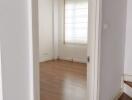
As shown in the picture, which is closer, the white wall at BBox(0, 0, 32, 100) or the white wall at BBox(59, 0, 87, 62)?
the white wall at BBox(0, 0, 32, 100)

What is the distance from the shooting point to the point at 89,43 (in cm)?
199

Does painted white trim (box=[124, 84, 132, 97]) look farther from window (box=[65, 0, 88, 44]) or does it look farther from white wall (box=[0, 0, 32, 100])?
window (box=[65, 0, 88, 44])

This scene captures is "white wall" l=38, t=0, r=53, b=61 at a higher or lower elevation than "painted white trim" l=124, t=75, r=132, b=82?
higher

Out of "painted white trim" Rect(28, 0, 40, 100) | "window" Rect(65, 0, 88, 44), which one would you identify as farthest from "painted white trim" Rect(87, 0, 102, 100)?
"window" Rect(65, 0, 88, 44)

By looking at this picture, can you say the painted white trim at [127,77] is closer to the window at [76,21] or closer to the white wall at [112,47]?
the white wall at [112,47]

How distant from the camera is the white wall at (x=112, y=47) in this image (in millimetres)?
2217

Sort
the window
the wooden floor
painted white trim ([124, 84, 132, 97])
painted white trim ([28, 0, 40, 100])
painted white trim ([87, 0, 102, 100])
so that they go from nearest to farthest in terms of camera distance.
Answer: painted white trim ([28, 0, 40, 100]) < painted white trim ([87, 0, 102, 100]) < painted white trim ([124, 84, 132, 97]) < the wooden floor < the window

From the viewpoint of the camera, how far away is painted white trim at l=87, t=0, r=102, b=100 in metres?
1.92

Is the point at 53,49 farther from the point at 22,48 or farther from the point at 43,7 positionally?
the point at 22,48

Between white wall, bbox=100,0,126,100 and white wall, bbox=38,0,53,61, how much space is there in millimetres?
3555

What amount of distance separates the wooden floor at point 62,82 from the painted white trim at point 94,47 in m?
1.29

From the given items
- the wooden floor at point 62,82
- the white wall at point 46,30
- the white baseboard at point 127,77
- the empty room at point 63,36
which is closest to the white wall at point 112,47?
the white baseboard at point 127,77

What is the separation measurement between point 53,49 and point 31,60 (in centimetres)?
552

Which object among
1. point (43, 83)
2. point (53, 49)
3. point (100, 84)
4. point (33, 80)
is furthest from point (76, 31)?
point (33, 80)
